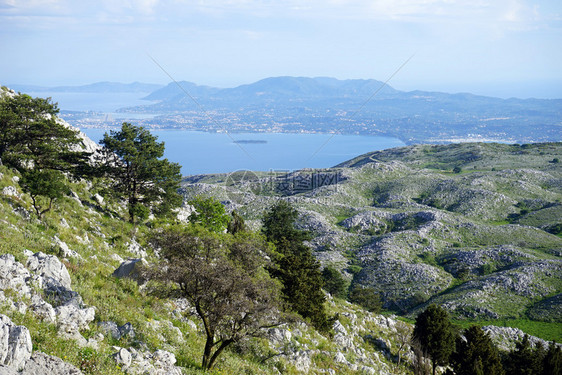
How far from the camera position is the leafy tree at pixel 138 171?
3659cm

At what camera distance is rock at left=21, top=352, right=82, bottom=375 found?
871 cm

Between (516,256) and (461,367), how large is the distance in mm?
46714

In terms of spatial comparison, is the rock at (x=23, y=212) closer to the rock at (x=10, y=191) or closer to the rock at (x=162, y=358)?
the rock at (x=10, y=191)

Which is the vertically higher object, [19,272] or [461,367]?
[19,272]

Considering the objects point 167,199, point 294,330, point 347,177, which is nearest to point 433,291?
point 294,330

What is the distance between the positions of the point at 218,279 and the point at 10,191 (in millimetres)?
21588

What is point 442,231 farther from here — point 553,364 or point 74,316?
point 74,316

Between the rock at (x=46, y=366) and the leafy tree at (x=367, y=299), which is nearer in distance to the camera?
the rock at (x=46, y=366)

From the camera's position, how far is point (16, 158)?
99.0 feet

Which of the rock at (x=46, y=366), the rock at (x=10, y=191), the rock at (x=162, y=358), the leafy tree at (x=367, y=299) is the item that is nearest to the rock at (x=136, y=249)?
the rock at (x=10, y=191)

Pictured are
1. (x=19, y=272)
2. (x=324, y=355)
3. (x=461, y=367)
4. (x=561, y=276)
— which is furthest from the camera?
(x=561, y=276)

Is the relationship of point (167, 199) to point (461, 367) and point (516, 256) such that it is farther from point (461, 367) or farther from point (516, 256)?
point (516, 256)

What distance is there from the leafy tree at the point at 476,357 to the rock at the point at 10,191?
36703 millimetres

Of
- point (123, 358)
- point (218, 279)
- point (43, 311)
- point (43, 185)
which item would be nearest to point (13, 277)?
point (43, 311)
